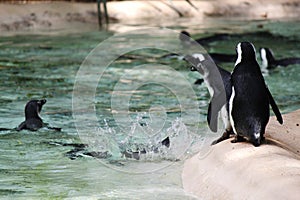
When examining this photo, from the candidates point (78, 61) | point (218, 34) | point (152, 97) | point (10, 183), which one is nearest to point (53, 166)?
point (10, 183)

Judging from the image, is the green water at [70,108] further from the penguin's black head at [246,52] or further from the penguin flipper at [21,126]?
the penguin's black head at [246,52]

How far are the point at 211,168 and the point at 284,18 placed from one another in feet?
37.1

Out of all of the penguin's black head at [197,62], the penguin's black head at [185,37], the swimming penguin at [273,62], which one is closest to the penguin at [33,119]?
the penguin's black head at [197,62]

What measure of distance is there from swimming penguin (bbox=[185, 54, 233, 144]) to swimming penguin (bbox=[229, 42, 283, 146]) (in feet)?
1.02

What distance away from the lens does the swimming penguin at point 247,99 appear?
4.48 m

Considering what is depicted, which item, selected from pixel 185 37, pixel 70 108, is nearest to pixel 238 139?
pixel 70 108

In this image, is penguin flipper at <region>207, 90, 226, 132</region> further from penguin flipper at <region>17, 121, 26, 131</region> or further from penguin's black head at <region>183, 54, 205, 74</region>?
penguin flipper at <region>17, 121, 26, 131</region>

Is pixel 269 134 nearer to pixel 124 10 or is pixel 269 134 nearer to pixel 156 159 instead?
pixel 156 159

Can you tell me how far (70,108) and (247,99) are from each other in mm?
3217

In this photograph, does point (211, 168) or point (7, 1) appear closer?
point (211, 168)

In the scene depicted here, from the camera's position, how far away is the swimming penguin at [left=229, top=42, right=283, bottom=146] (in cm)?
448

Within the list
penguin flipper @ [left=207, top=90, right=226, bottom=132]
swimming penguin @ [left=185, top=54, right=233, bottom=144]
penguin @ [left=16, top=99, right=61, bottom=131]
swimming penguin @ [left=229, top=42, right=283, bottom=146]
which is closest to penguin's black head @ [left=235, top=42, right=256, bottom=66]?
swimming penguin @ [left=229, top=42, right=283, bottom=146]

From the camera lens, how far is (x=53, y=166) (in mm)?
5188

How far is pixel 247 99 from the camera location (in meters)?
4.52
